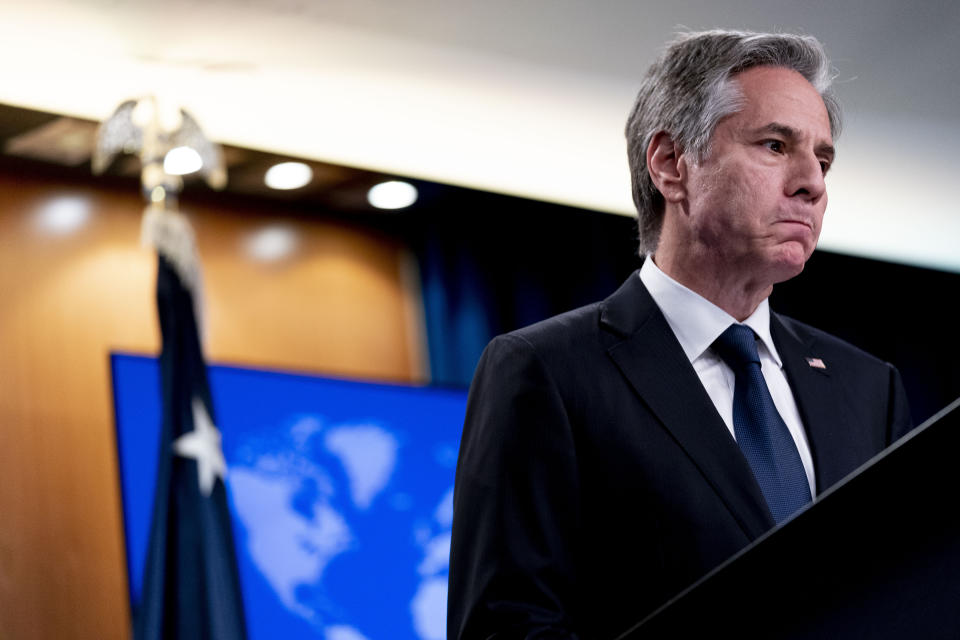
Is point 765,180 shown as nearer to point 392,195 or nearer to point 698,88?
point 698,88

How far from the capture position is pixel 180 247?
4.23m

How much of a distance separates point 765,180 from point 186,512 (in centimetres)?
290

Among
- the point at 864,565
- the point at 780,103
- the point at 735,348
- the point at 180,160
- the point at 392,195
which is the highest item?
the point at 392,195

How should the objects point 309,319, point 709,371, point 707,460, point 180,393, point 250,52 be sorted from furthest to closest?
point 309,319 → point 250,52 → point 180,393 → point 709,371 → point 707,460

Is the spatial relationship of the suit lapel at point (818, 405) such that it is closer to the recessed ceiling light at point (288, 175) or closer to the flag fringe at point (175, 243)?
the flag fringe at point (175, 243)

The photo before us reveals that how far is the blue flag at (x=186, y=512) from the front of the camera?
3.88m

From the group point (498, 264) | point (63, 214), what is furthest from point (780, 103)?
point (498, 264)

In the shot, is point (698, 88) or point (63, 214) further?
point (63, 214)

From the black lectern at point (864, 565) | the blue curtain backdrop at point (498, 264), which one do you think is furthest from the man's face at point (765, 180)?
the blue curtain backdrop at point (498, 264)

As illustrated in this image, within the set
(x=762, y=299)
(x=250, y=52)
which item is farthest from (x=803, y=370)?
(x=250, y=52)

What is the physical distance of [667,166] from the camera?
1641mm

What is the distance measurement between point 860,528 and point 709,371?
1.94ft

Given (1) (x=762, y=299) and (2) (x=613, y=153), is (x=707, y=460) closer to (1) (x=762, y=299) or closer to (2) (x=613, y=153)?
(1) (x=762, y=299)

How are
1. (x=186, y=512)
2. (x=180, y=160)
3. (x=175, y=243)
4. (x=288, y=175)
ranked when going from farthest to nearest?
(x=288, y=175) → (x=180, y=160) → (x=175, y=243) → (x=186, y=512)
